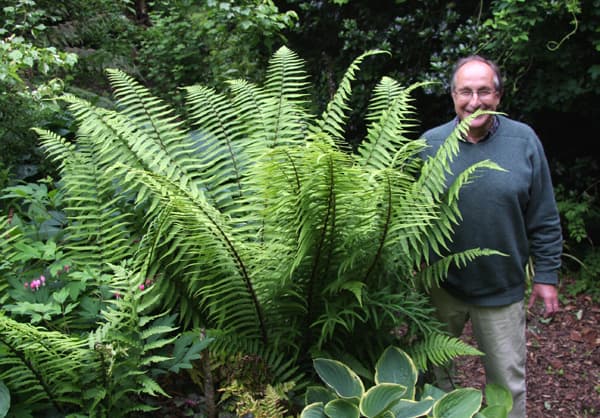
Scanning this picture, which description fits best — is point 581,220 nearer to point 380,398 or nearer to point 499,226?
point 499,226

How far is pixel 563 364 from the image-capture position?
3.56m

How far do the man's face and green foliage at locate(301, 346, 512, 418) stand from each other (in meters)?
0.96

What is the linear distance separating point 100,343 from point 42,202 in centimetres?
93

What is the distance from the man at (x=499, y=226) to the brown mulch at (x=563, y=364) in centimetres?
76

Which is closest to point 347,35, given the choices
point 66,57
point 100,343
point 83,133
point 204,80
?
point 204,80

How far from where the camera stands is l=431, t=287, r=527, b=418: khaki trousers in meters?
2.33

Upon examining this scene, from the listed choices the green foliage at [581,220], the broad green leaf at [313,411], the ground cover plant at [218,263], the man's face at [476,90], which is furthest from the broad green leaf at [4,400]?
the green foliage at [581,220]

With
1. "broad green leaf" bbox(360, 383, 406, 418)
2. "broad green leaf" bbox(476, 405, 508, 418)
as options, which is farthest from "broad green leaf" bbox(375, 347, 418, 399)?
"broad green leaf" bbox(476, 405, 508, 418)

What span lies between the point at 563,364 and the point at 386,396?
238 cm

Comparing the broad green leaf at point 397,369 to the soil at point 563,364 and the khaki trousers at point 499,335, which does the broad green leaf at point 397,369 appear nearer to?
the khaki trousers at point 499,335

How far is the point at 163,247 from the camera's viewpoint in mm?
1860

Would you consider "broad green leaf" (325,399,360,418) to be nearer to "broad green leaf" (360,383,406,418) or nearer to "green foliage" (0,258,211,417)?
"broad green leaf" (360,383,406,418)

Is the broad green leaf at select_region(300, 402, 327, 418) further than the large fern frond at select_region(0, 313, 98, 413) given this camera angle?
Yes

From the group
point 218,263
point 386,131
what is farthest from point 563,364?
point 218,263
